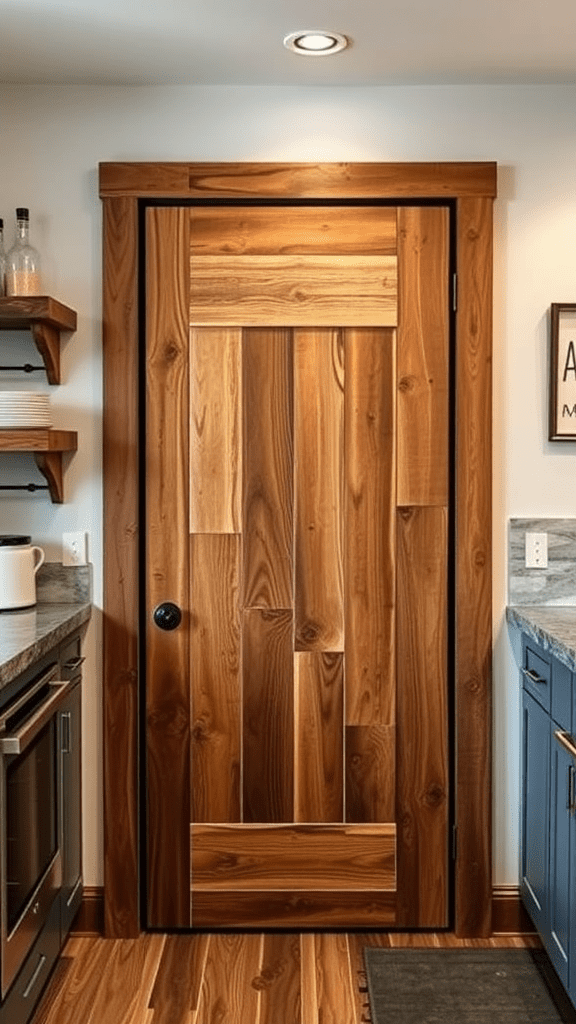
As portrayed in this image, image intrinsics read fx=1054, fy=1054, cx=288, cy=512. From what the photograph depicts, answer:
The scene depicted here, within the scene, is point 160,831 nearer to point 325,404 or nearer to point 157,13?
point 325,404

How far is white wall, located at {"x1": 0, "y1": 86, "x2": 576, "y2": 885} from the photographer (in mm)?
2975

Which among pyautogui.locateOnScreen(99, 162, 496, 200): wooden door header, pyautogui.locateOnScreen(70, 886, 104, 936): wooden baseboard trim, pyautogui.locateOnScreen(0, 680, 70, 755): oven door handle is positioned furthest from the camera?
pyautogui.locateOnScreen(70, 886, 104, 936): wooden baseboard trim

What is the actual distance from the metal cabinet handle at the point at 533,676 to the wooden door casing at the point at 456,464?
14 centimetres

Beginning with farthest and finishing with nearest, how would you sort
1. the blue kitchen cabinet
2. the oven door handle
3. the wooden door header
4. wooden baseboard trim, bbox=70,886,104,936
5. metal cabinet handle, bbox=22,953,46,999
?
1. wooden baseboard trim, bbox=70,886,104,936
2. the wooden door header
3. the blue kitchen cabinet
4. metal cabinet handle, bbox=22,953,46,999
5. the oven door handle

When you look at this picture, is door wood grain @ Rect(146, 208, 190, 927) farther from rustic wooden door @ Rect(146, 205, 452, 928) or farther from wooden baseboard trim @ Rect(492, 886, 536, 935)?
wooden baseboard trim @ Rect(492, 886, 536, 935)

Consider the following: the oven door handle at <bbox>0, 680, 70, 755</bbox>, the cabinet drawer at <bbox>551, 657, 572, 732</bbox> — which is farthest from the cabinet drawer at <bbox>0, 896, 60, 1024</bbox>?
the cabinet drawer at <bbox>551, 657, 572, 732</bbox>

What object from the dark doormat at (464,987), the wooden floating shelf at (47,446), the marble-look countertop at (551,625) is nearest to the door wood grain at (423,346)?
the marble-look countertop at (551,625)

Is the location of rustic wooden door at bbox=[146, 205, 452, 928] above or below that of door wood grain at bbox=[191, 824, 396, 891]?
above

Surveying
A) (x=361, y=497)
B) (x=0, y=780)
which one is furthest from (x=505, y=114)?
(x=0, y=780)

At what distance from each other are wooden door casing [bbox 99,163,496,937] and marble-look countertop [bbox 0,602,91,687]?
0.16m

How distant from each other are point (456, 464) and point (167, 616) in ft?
3.04

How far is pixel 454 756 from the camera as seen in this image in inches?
119

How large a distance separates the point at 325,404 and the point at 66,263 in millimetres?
838

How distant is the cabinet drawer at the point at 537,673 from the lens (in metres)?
2.65
